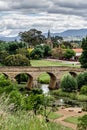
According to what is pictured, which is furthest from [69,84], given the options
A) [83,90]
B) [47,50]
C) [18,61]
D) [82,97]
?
[47,50]

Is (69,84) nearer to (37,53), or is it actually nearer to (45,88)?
(45,88)

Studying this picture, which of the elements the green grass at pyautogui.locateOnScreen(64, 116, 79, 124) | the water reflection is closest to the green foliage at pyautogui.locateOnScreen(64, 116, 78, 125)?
the green grass at pyautogui.locateOnScreen(64, 116, 79, 124)

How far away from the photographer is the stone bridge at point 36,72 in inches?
3391

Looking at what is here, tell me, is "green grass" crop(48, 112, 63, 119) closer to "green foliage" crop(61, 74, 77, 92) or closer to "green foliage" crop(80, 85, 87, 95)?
"green foliage" crop(80, 85, 87, 95)

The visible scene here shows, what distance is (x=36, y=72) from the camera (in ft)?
291

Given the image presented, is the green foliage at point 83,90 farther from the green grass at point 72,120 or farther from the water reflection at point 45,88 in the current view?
the green grass at point 72,120

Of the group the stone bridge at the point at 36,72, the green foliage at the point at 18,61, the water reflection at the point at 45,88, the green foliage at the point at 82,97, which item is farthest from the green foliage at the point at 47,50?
the green foliage at the point at 82,97

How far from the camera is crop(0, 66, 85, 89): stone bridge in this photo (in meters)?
86.1

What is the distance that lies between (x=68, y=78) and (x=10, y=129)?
68.4m

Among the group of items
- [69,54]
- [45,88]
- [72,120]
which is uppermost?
[72,120]

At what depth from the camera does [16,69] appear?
86125mm

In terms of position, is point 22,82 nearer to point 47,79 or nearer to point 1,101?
point 47,79

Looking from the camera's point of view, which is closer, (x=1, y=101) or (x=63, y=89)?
(x=1, y=101)

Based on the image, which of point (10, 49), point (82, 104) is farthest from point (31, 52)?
point (82, 104)
